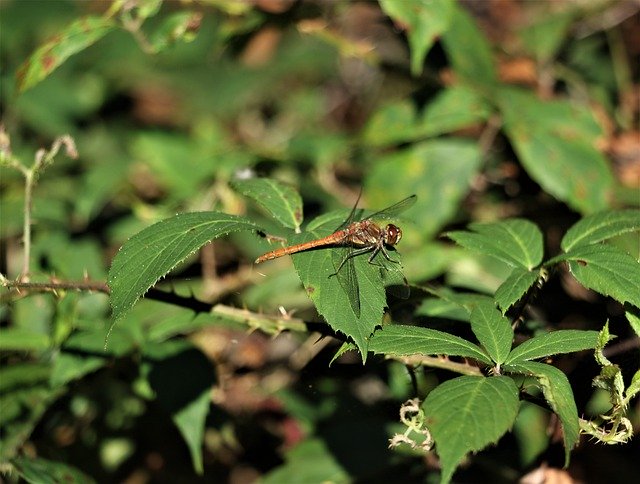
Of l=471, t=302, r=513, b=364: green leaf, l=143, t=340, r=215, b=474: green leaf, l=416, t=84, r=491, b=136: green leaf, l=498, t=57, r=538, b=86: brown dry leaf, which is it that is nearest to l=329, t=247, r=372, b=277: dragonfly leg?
l=471, t=302, r=513, b=364: green leaf

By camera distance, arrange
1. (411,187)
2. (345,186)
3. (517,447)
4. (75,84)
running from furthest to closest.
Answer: (75,84) < (345,186) < (411,187) < (517,447)

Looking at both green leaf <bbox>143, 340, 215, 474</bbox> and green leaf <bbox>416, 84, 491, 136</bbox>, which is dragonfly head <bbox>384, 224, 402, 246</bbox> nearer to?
green leaf <bbox>143, 340, 215, 474</bbox>

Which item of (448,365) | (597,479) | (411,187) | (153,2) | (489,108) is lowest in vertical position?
(597,479)

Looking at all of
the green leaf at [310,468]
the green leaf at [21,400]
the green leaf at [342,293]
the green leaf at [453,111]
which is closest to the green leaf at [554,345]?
the green leaf at [342,293]

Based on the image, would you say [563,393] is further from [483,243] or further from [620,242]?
[620,242]

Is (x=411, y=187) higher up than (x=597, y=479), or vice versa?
(x=411, y=187)

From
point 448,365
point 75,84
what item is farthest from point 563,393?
point 75,84

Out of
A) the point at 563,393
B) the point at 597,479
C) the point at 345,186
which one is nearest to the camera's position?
the point at 563,393
